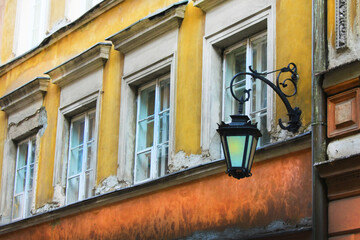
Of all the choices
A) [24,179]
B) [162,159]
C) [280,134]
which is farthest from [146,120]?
[24,179]

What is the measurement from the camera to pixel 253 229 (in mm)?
9391

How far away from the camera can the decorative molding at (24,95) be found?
14.5m

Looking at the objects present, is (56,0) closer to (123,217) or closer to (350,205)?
(123,217)

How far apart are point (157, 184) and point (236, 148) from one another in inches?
113

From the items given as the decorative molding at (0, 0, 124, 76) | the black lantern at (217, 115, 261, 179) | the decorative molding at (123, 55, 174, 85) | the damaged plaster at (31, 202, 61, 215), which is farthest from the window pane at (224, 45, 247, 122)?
the damaged plaster at (31, 202, 61, 215)

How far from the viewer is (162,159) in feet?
38.3

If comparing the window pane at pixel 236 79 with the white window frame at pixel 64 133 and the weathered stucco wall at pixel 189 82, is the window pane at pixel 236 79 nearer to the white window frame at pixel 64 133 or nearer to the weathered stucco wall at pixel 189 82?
the weathered stucco wall at pixel 189 82

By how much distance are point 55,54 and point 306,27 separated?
6.38 metres

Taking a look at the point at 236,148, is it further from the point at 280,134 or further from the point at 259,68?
the point at 259,68

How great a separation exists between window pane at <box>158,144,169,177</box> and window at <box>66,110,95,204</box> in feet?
5.09

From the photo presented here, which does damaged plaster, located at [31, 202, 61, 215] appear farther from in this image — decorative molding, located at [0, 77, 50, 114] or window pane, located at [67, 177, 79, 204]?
decorative molding, located at [0, 77, 50, 114]

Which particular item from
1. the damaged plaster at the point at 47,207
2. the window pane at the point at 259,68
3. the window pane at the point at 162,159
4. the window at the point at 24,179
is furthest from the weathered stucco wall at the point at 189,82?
the window at the point at 24,179

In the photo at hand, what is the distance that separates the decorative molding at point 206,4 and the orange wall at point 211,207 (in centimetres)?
232

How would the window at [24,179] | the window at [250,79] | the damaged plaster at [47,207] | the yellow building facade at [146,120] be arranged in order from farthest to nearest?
1. the window at [24,179]
2. the damaged plaster at [47,207]
3. the window at [250,79]
4. the yellow building facade at [146,120]
